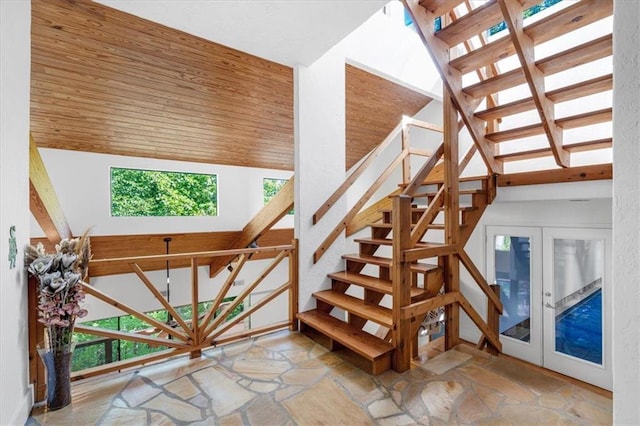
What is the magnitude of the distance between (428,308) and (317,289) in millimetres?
1228

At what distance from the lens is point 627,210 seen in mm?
875

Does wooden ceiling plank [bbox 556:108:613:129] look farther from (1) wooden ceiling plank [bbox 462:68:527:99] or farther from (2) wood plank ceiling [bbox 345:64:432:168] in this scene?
(2) wood plank ceiling [bbox 345:64:432:168]

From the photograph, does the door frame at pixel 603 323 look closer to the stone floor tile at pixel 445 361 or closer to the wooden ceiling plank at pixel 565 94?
the wooden ceiling plank at pixel 565 94

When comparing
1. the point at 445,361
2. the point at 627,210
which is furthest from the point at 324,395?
the point at 627,210

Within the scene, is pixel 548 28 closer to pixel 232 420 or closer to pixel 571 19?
pixel 571 19

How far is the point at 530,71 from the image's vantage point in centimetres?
229

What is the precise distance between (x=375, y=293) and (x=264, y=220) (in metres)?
2.12

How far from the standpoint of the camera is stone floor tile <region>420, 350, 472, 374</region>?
245 centimetres

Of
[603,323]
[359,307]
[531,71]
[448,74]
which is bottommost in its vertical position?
[603,323]

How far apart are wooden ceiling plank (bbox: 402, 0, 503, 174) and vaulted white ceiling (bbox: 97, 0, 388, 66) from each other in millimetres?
330

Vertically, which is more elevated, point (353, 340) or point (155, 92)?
point (155, 92)

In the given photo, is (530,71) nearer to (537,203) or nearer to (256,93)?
(537,203)

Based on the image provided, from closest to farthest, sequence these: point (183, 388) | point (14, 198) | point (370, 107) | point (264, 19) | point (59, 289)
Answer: point (14, 198)
point (59, 289)
point (183, 388)
point (264, 19)
point (370, 107)

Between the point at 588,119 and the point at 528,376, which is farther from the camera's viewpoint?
the point at 588,119
